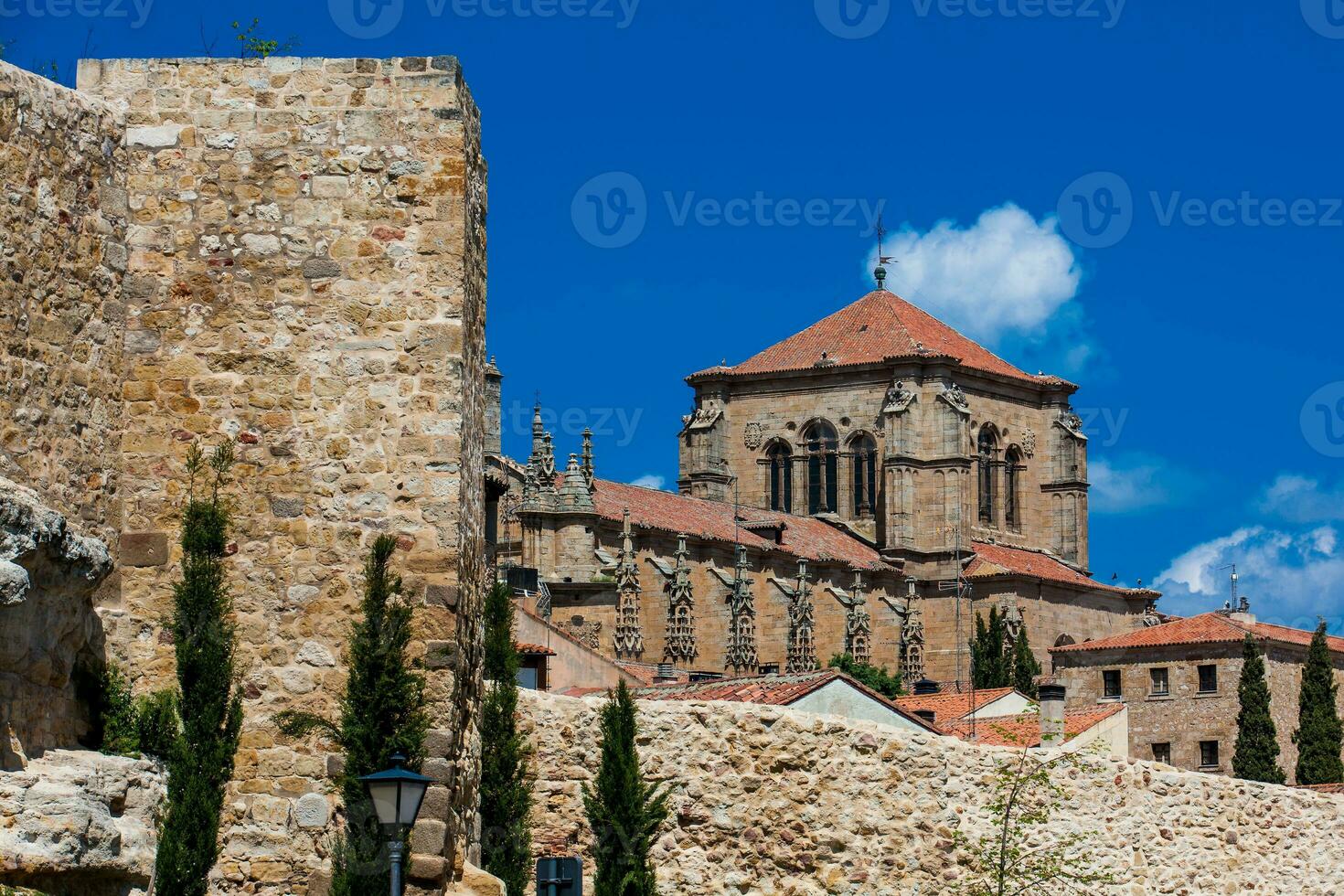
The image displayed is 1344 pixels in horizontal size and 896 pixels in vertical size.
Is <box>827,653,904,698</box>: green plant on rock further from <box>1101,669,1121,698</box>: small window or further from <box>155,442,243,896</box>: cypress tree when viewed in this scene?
<box>155,442,243,896</box>: cypress tree

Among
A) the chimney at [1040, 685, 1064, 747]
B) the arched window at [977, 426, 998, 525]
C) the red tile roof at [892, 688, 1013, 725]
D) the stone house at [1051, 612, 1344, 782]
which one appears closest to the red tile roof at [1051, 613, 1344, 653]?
the stone house at [1051, 612, 1344, 782]

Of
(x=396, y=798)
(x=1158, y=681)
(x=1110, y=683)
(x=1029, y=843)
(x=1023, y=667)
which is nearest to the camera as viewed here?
(x=396, y=798)

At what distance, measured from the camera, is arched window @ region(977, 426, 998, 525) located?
95.7 metres

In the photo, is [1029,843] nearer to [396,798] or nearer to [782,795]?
[782,795]

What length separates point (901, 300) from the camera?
100688 millimetres

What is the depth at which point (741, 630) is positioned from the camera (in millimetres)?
77125

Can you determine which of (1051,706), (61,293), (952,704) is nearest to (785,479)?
(952,704)

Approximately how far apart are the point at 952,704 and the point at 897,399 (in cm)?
5415

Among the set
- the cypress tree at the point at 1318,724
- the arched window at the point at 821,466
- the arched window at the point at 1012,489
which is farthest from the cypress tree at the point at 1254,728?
the arched window at the point at 1012,489

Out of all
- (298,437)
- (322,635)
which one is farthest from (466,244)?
(322,635)

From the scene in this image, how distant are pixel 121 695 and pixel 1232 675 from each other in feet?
186

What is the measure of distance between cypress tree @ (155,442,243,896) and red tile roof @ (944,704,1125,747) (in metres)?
6.43

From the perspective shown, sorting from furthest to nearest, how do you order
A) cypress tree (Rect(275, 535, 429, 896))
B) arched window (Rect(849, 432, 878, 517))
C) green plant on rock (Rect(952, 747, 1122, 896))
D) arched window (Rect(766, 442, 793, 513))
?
arched window (Rect(766, 442, 793, 513)) < arched window (Rect(849, 432, 878, 517)) < green plant on rock (Rect(952, 747, 1122, 896)) < cypress tree (Rect(275, 535, 429, 896))

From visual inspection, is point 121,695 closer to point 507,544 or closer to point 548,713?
point 548,713
